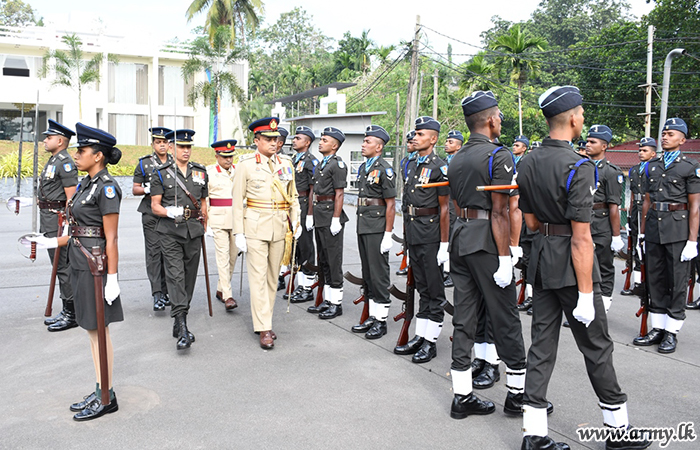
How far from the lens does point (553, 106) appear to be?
381 centimetres

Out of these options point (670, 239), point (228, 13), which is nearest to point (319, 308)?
point (670, 239)

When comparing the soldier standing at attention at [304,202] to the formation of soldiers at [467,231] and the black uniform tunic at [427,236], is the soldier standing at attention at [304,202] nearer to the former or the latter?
the formation of soldiers at [467,231]

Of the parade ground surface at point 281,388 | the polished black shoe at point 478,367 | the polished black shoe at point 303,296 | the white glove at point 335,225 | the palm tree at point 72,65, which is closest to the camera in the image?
the parade ground surface at point 281,388

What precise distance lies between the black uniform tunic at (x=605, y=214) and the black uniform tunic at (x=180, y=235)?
14.5 feet

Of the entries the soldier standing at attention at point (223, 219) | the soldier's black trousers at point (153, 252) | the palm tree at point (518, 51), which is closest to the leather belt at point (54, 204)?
the soldier's black trousers at point (153, 252)

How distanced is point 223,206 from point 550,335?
17.4ft

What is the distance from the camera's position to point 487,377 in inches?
200

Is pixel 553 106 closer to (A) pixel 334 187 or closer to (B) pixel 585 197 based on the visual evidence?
(B) pixel 585 197

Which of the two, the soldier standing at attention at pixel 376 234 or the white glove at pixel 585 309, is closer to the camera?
the white glove at pixel 585 309

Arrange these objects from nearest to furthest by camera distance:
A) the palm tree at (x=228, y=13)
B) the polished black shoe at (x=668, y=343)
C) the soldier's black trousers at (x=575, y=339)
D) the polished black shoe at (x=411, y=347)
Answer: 1. the soldier's black trousers at (x=575, y=339)
2. the polished black shoe at (x=411, y=347)
3. the polished black shoe at (x=668, y=343)
4. the palm tree at (x=228, y=13)

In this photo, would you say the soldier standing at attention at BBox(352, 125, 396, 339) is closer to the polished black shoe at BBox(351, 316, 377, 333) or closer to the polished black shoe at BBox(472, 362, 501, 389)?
the polished black shoe at BBox(351, 316, 377, 333)

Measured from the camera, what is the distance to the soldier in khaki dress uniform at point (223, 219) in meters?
7.85

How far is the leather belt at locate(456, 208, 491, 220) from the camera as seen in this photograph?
4461mm

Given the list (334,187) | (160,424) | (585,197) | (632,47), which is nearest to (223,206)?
(334,187)
